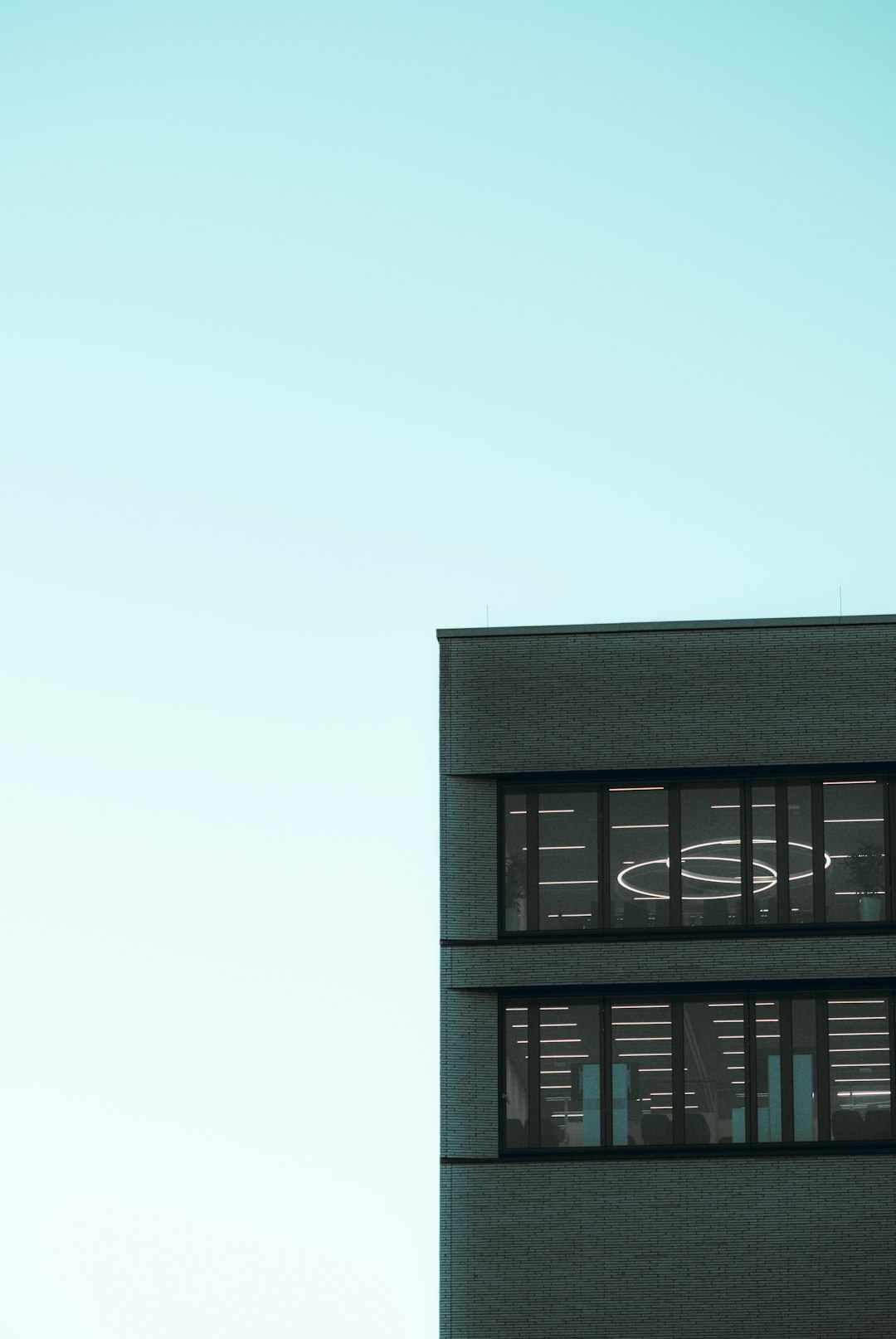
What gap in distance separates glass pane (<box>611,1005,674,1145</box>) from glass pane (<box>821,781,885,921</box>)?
11.1ft

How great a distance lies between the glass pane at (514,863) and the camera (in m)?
29.1

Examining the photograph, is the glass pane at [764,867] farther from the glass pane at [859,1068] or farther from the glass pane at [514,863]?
the glass pane at [514,863]

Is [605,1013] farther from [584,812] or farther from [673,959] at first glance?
[584,812]

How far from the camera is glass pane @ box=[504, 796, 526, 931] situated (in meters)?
29.1

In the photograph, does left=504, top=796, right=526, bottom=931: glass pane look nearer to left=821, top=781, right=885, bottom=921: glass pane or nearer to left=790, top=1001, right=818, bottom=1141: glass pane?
left=790, top=1001, right=818, bottom=1141: glass pane

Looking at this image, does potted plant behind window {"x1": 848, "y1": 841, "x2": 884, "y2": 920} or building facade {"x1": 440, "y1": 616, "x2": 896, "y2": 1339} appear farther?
potted plant behind window {"x1": 848, "y1": 841, "x2": 884, "y2": 920}

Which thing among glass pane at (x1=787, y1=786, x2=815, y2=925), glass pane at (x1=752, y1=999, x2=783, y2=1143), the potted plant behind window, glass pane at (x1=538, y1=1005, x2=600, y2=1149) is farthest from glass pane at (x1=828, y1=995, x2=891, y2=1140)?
glass pane at (x1=538, y1=1005, x2=600, y2=1149)

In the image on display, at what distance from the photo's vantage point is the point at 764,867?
28859mm

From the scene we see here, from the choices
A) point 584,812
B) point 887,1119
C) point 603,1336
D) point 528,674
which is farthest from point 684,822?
point 603,1336

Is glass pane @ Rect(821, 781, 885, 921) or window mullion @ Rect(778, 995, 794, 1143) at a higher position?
glass pane @ Rect(821, 781, 885, 921)

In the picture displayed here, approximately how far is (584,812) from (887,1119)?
6951 mm

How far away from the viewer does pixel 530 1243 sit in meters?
27.8

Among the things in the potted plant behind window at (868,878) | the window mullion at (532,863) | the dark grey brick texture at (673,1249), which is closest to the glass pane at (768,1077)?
the dark grey brick texture at (673,1249)

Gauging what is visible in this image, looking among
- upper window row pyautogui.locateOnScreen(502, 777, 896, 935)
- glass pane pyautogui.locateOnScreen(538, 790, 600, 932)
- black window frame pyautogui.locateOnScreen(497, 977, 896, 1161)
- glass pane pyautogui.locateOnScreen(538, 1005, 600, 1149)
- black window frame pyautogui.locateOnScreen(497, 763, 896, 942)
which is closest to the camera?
black window frame pyautogui.locateOnScreen(497, 977, 896, 1161)
